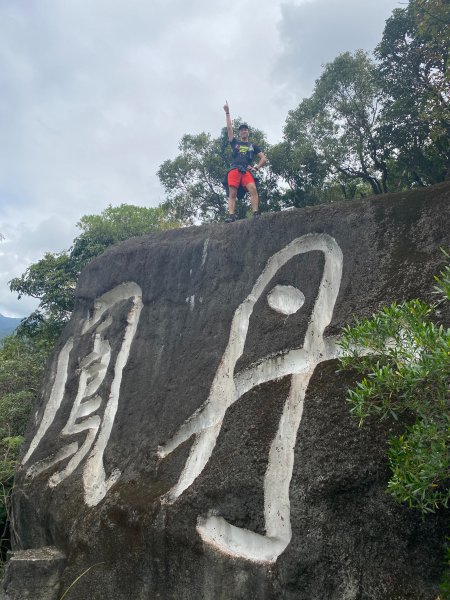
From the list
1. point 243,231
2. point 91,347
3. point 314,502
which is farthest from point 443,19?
point 314,502

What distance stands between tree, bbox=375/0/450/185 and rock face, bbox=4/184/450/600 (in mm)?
6829

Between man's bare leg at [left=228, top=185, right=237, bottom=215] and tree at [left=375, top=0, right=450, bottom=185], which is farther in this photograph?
tree at [left=375, top=0, right=450, bottom=185]

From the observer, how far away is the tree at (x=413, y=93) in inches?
399

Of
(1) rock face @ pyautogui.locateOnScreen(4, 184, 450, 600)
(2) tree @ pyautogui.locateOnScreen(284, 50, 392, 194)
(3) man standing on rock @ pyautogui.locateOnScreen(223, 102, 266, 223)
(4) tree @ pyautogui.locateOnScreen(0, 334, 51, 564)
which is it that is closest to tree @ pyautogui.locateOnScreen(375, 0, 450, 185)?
(2) tree @ pyautogui.locateOnScreen(284, 50, 392, 194)

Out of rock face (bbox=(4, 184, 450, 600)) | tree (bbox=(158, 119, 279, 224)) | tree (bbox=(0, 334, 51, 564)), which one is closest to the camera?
rock face (bbox=(4, 184, 450, 600))

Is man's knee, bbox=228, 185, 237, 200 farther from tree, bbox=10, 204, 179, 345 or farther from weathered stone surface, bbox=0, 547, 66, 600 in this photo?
tree, bbox=10, 204, 179, 345

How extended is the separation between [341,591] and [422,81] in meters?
10.8

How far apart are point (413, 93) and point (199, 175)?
28.5ft

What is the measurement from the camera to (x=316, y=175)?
46.2ft

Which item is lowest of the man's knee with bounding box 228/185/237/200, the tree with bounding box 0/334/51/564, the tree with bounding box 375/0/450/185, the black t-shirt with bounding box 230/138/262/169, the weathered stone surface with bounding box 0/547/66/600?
the weathered stone surface with bounding box 0/547/66/600

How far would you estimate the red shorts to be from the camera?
6.24 meters

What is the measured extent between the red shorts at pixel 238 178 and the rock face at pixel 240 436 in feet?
3.26

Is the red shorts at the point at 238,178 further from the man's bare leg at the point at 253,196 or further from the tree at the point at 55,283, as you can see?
the tree at the point at 55,283

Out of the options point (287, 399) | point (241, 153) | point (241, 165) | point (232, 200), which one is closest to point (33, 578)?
point (287, 399)
